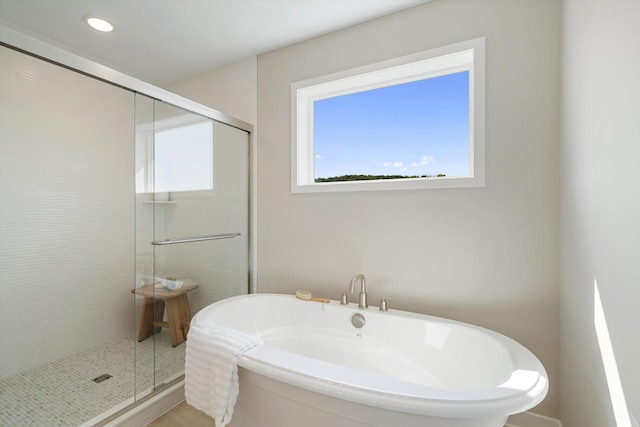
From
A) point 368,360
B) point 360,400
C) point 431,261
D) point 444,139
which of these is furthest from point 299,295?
point 444,139

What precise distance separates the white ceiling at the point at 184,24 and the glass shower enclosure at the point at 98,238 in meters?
0.60

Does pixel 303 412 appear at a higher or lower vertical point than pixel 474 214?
lower

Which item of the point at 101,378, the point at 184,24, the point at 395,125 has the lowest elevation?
the point at 101,378

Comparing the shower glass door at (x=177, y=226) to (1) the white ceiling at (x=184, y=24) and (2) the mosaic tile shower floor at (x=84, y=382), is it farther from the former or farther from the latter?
(1) the white ceiling at (x=184, y=24)

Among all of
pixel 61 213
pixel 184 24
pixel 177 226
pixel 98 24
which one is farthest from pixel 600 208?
pixel 98 24

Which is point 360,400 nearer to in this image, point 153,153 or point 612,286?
point 612,286

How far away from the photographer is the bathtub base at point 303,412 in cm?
99

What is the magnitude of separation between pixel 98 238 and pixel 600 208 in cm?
295

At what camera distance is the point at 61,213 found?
205cm

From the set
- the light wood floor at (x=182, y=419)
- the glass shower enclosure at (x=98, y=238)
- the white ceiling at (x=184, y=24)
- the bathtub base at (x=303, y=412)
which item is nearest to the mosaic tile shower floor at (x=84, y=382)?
the glass shower enclosure at (x=98, y=238)

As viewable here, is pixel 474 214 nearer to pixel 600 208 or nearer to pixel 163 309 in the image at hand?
pixel 600 208

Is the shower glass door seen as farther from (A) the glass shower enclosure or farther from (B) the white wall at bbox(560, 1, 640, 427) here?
(B) the white wall at bbox(560, 1, 640, 427)

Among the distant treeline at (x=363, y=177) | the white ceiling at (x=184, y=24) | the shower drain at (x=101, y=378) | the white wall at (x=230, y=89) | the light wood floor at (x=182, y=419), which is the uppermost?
the white ceiling at (x=184, y=24)

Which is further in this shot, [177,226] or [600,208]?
[177,226]
